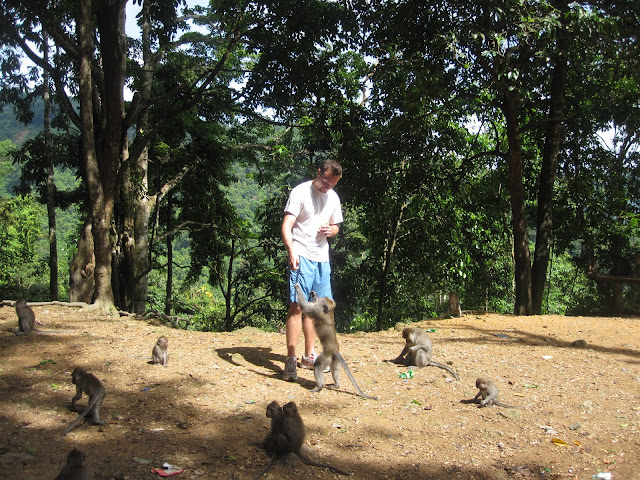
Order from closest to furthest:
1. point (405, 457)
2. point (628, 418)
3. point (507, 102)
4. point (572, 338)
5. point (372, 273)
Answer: point (405, 457), point (628, 418), point (572, 338), point (507, 102), point (372, 273)

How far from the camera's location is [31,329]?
20.6ft

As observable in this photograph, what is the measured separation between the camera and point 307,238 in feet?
17.3

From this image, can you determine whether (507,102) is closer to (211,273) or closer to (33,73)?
(211,273)

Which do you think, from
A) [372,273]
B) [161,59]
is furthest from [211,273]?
[161,59]

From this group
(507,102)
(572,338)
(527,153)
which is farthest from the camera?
(527,153)

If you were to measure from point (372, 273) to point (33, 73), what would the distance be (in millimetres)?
11460

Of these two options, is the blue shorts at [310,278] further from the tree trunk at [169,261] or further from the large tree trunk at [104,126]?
the tree trunk at [169,261]

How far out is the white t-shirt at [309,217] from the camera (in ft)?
17.1

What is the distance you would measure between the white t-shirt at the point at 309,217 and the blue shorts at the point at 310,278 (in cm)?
7

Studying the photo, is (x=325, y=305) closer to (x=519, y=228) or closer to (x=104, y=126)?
(x=104, y=126)

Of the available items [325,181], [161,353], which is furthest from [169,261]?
[325,181]

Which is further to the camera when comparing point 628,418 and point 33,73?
point 33,73

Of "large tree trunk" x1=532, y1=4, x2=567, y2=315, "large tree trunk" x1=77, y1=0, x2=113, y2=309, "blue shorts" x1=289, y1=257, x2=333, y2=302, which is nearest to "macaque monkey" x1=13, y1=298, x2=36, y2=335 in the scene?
"large tree trunk" x1=77, y1=0, x2=113, y2=309

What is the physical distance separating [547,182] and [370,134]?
3639 mm
